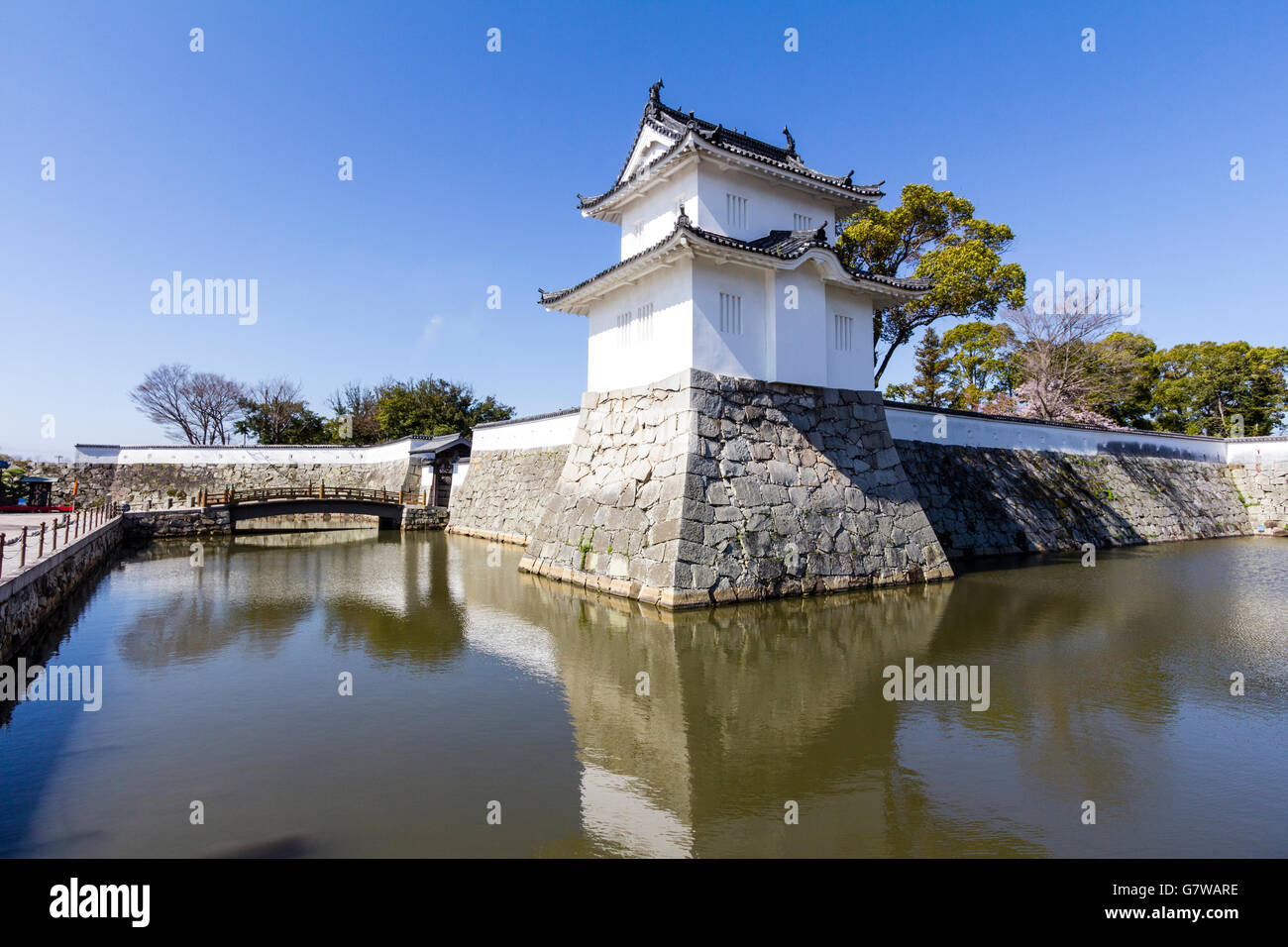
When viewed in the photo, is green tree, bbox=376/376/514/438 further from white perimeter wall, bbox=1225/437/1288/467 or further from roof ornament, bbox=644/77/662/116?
white perimeter wall, bbox=1225/437/1288/467

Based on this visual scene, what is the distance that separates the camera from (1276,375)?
87.5 ft

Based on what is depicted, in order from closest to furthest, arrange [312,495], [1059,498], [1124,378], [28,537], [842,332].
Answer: [28,537] < [842,332] < [1059,498] < [312,495] < [1124,378]

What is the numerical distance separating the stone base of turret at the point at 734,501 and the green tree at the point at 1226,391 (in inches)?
1000

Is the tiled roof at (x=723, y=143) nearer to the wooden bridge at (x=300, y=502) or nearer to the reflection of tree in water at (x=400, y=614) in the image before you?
the reflection of tree in water at (x=400, y=614)

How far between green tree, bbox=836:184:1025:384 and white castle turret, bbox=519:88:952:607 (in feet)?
20.7

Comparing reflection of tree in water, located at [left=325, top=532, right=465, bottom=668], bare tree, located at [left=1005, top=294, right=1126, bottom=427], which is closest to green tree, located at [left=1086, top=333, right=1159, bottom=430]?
bare tree, located at [left=1005, top=294, right=1126, bottom=427]

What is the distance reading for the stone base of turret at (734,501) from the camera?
921cm

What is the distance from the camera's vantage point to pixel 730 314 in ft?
34.3

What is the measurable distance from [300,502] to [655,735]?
18.6m

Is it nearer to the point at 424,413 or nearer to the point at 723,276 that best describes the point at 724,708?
the point at 723,276

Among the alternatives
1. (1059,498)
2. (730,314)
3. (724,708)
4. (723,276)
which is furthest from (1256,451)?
(724,708)

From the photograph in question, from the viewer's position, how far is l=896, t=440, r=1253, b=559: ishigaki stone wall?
14.7 meters
